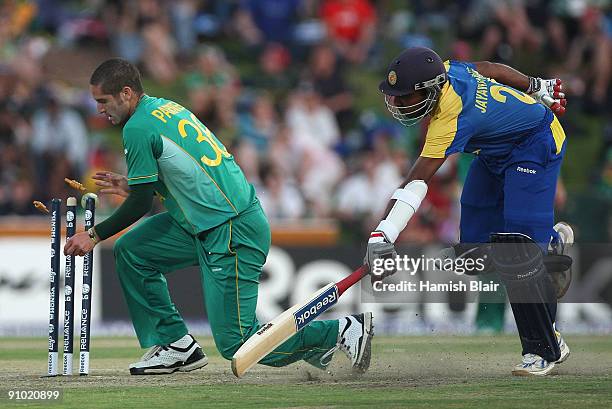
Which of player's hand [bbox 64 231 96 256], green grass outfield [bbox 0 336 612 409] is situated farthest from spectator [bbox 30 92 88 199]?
player's hand [bbox 64 231 96 256]

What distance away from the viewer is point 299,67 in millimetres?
16641

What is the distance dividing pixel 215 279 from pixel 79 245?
0.82 meters

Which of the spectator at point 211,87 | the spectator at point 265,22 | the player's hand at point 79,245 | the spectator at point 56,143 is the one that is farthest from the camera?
the spectator at point 265,22

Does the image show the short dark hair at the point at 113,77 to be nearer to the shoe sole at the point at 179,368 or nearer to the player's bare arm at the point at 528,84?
the shoe sole at the point at 179,368

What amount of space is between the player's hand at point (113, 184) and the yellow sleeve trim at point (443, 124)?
1.79m

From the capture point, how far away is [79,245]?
702 cm

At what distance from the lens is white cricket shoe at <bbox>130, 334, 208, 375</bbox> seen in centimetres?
766

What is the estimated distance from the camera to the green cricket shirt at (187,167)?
7.12m

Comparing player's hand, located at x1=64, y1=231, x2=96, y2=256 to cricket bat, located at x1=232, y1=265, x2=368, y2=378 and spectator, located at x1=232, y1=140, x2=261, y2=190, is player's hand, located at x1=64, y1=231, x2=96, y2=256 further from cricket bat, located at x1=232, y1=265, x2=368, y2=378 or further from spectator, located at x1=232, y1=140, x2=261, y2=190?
spectator, located at x1=232, y1=140, x2=261, y2=190

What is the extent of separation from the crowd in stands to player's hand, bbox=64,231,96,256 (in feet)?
22.4

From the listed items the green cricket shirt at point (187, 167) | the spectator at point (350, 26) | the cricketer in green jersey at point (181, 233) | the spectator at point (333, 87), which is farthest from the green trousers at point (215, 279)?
the spectator at point (350, 26)

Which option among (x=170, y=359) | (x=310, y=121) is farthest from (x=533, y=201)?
(x=310, y=121)

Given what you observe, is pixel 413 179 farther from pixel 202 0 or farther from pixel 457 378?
pixel 202 0

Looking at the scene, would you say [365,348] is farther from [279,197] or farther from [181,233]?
[279,197]
